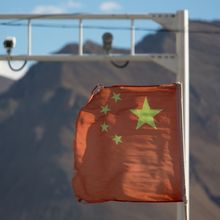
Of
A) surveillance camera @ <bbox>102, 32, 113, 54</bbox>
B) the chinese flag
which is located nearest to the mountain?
surveillance camera @ <bbox>102, 32, 113, 54</bbox>

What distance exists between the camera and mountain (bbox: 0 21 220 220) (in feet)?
414

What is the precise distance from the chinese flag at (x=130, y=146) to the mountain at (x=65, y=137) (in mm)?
107136

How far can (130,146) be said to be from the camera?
13734 mm

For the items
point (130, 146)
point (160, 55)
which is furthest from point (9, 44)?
point (130, 146)

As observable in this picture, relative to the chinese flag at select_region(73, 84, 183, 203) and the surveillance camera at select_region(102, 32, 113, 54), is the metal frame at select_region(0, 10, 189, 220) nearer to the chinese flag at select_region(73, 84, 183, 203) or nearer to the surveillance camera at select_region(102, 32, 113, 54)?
the surveillance camera at select_region(102, 32, 113, 54)

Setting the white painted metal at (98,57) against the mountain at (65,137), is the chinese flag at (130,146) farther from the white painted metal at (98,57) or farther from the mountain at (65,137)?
the mountain at (65,137)

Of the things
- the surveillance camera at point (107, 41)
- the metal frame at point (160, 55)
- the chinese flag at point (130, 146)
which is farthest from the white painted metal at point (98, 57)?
the chinese flag at point (130, 146)

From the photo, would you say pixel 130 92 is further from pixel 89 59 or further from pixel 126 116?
pixel 89 59

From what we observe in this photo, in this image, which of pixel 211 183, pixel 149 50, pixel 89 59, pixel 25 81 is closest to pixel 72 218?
pixel 211 183

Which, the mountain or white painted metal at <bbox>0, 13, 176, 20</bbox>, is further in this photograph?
the mountain

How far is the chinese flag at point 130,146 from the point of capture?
13328 millimetres

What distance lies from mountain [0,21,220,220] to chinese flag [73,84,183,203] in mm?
107136

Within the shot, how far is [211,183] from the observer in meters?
136

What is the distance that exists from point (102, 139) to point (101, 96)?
0.69m
